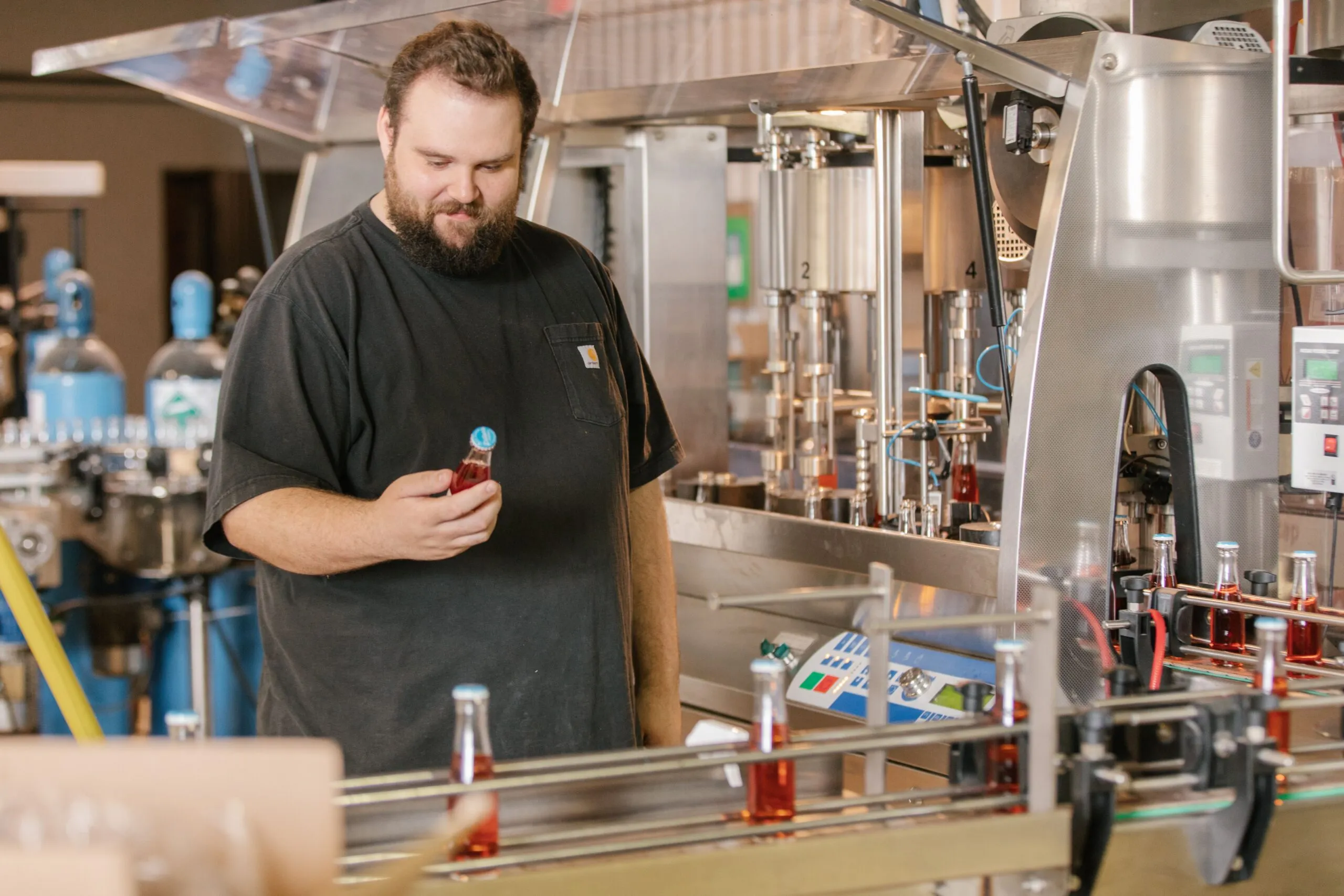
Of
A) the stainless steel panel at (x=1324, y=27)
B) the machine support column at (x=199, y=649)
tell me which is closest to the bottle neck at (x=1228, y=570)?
the stainless steel panel at (x=1324, y=27)

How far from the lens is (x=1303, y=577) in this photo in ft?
5.57

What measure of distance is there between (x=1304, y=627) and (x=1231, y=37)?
2.71ft

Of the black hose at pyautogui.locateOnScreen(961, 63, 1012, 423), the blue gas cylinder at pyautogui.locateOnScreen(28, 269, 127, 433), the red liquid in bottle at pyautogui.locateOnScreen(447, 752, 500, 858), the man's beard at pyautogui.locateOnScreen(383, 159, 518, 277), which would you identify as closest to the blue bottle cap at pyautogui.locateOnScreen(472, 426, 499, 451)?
the red liquid in bottle at pyautogui.locateOnScreen(447, 752, 500, 858)

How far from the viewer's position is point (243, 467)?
1643 millimetres

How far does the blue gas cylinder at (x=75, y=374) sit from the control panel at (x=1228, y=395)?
10.2 ft

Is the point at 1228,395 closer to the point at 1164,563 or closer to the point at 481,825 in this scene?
the point at 1164,563

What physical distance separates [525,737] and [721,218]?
1.37 m

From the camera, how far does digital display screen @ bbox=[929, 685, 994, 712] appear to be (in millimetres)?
2115

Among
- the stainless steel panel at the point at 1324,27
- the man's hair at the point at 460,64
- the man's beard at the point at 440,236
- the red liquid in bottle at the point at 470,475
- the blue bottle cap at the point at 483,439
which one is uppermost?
the stainless steel panel at the point at 1324,27

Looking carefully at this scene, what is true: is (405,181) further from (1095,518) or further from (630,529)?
(1095,518)

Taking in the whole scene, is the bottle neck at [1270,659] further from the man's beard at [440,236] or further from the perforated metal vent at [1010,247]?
the perforated metal vent at [1010,247]

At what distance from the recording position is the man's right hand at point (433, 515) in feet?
4.74

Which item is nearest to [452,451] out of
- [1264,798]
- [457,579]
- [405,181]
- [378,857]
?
[457,579]

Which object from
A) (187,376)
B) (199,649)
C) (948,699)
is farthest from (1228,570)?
(187,376)
